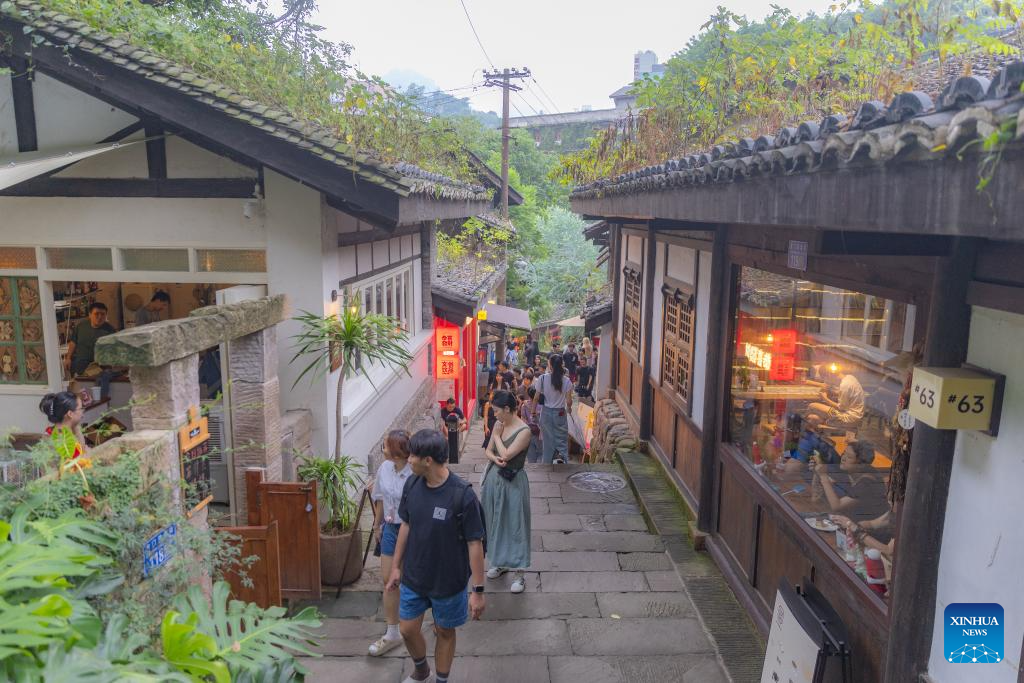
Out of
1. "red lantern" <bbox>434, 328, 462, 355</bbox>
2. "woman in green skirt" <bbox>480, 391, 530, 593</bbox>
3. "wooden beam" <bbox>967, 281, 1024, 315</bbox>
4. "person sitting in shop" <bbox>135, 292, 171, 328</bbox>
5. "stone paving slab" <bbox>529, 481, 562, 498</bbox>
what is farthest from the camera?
"red lantern" <bbox>434, 328, 462, 355</bbox>

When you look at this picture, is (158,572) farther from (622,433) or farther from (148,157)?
(622,433)

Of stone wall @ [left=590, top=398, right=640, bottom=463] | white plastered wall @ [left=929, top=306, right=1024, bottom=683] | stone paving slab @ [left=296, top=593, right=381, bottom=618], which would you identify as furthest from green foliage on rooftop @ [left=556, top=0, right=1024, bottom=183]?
stone paving slab @ [left=296, top=593, right=381, bottom=618]

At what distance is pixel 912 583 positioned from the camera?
12.8 feet

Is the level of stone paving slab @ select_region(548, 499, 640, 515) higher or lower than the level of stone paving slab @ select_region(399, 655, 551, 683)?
lower

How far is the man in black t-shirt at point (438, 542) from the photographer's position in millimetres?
5043

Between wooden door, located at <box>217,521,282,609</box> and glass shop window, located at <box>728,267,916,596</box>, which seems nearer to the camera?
glass shop window, located at <box>728,267,916,596</box>

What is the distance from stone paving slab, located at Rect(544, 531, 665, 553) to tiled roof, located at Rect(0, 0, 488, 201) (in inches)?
168

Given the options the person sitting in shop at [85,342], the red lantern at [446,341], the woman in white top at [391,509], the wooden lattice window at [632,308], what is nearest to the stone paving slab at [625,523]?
the woman in white top at [391,509]

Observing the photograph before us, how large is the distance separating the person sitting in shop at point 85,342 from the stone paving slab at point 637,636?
690 cm

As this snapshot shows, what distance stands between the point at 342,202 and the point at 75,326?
14.8 feet

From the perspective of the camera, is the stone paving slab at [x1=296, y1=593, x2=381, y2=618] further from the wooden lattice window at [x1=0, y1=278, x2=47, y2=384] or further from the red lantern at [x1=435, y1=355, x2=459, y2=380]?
the red lantern at [x1=435, y1=355, x2=459, y2=380]

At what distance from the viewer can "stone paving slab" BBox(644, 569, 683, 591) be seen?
24.0 feet

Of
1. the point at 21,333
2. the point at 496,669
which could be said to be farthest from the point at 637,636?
the point at 21,333

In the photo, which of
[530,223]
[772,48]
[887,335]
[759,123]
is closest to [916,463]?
[887,335]
